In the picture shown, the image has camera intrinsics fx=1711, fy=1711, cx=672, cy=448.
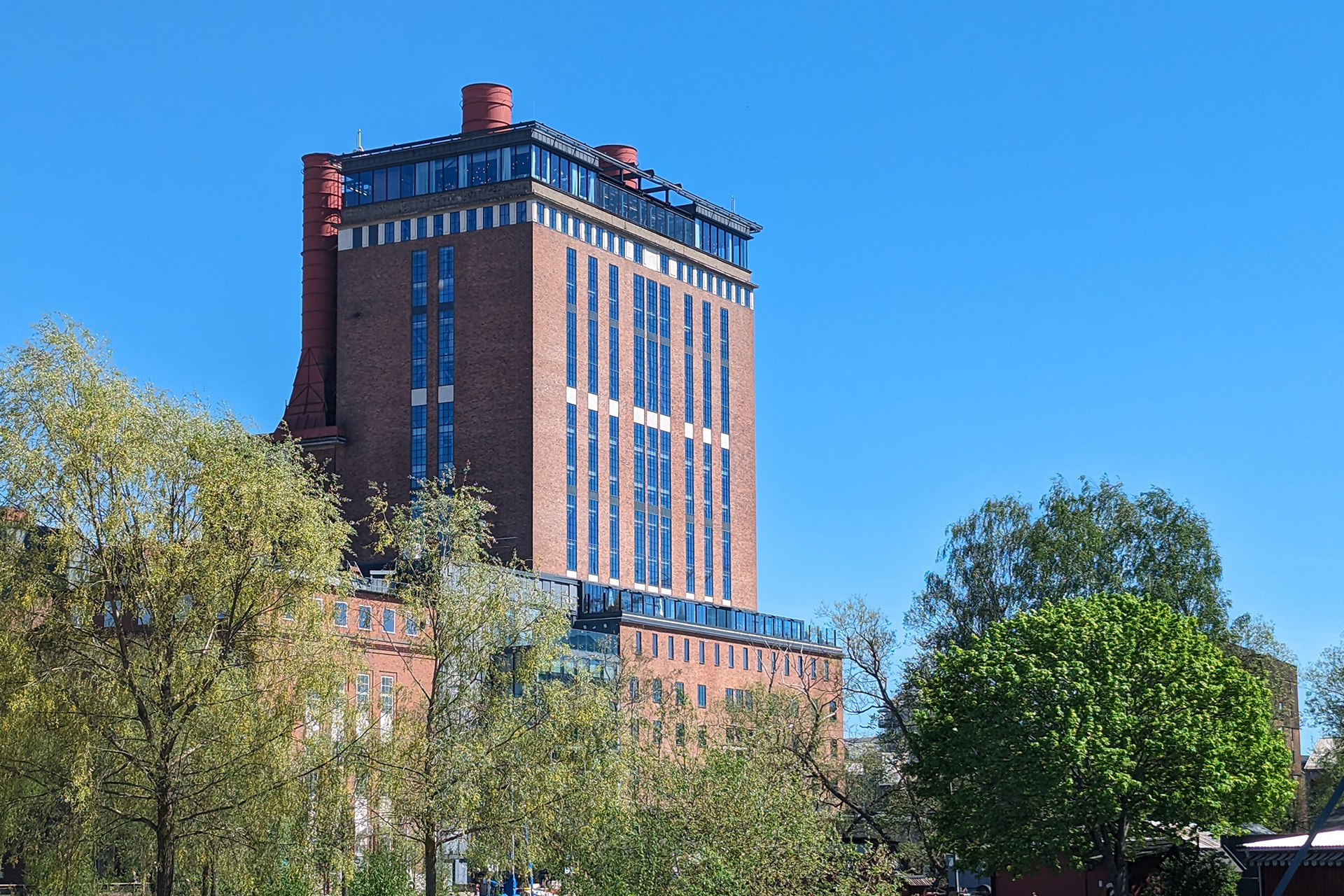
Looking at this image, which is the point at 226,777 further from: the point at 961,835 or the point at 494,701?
the point at 961,835

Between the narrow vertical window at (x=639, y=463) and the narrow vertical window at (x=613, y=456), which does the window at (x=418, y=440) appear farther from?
the narrow vertical window at (x=639, y=463)

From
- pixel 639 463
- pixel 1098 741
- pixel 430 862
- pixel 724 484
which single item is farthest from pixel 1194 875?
pixel 724 484

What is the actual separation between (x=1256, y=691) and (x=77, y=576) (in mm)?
36714

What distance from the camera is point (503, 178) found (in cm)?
12569

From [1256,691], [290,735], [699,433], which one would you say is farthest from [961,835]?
[699,433]

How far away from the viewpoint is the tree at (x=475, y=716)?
46.2 m

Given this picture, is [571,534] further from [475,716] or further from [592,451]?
[475,716]

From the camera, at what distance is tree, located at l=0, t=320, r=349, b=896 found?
36188 millimetres

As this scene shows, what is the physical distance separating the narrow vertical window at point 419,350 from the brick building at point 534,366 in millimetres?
155

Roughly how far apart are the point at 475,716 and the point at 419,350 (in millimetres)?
80061

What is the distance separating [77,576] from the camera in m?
36.9

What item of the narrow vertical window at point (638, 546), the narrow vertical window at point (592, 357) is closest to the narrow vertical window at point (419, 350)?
the narrow vertical window at point (592, 357)

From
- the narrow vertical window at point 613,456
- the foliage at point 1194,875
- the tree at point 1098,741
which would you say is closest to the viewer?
the tree at point 1098,741

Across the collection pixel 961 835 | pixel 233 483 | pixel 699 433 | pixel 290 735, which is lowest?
pixel 961 835
